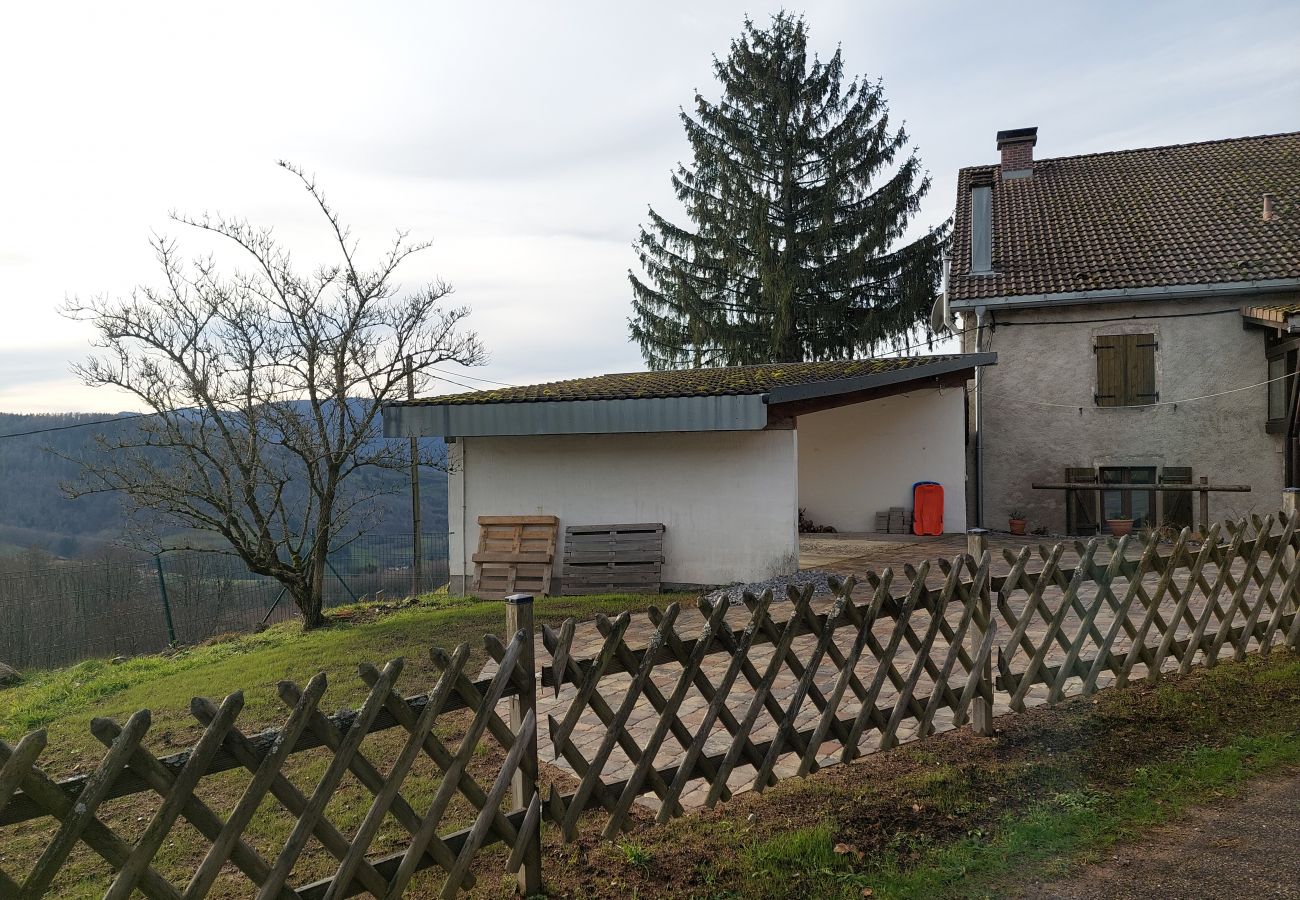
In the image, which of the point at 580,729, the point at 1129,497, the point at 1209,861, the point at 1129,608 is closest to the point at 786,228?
the point at 1129,497

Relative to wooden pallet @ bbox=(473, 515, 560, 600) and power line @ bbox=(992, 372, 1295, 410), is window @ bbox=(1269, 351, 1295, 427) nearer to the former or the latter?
power line @ bbox=(992, 372, 1295, 410)

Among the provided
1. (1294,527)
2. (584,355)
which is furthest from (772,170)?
(1294,527)

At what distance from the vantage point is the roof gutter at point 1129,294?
14180 millimetres

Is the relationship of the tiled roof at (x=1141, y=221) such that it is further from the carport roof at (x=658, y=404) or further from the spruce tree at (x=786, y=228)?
the carport roof at (x=658, y=404)

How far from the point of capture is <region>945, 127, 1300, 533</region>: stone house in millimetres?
14492

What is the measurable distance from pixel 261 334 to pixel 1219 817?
36.1 ft

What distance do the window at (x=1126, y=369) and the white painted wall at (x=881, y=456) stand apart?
9.35 ft

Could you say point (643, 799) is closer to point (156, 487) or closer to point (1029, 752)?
point (1029, 752)

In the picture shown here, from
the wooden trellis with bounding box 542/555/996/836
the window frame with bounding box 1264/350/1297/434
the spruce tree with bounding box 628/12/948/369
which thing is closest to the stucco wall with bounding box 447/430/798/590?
the wooden trellis with bounding box 542/555/996/836

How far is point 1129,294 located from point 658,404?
9896mm

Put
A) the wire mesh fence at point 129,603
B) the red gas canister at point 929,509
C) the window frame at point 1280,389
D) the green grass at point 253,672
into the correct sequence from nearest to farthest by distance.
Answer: the green grass at point 253,672 → the window frame at point 1280,389 → the red gas canister at point 929,509 → the wire mesh fence at point 129,603

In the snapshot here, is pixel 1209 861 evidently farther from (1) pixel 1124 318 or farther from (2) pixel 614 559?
(1) pixel 1124 318

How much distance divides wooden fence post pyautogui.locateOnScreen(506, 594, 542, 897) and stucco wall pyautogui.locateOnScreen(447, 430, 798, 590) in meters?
7.46

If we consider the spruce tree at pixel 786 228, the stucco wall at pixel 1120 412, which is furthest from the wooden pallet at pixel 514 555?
the spruce tree at pixel 786 228
